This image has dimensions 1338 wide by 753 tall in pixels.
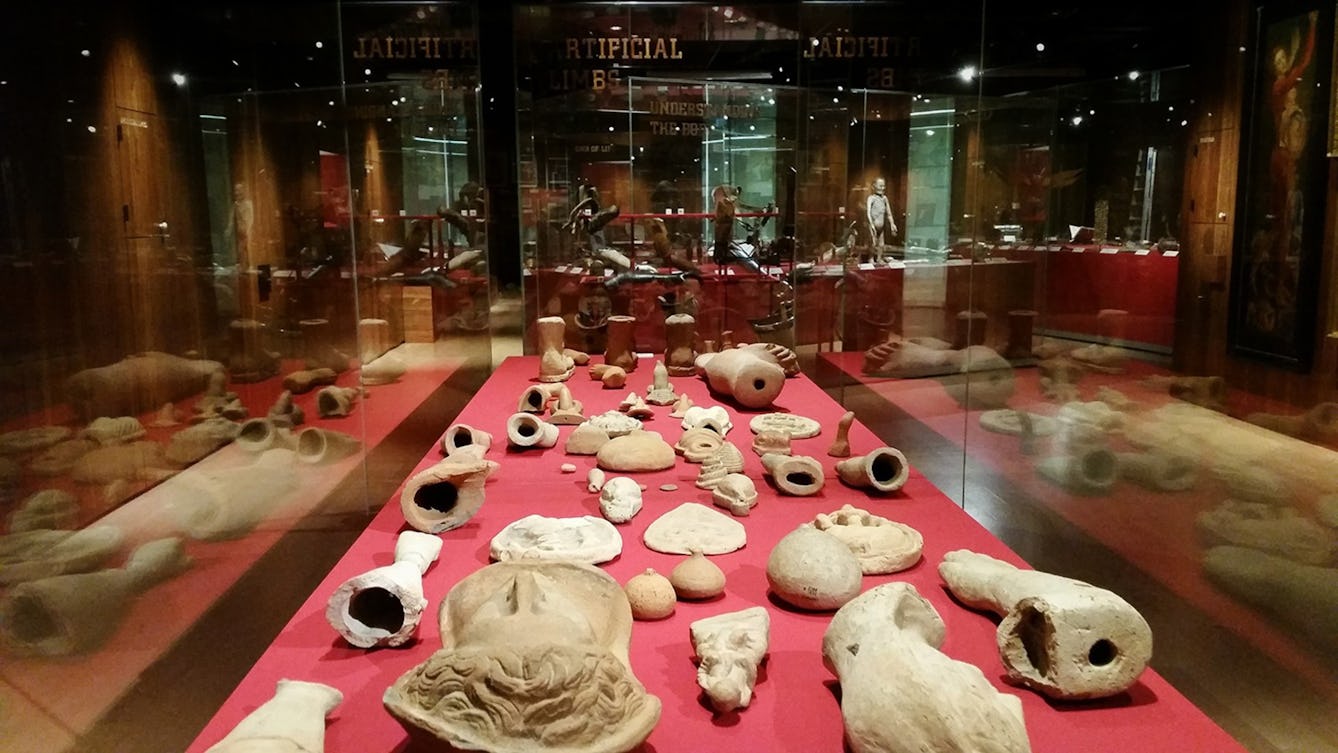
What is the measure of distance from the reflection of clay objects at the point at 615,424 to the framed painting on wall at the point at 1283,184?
7.29 ft

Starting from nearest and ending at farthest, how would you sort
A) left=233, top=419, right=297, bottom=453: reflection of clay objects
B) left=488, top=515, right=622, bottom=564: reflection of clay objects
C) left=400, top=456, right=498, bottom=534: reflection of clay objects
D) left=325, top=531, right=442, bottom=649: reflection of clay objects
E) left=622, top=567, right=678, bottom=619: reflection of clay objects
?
left=325, top=531, right=442, bottom=649: reflection of clay objects < left=622, top=567, right=678, bottom=619: reflection of clay objects < left=488, top=515, right=622, bottom=564: reflection of clay objects < left=400, top=456, right=498, bottom=534: reflection of clay objects < left=233, top=419, right=297, bottom=453: reflection of clay objects

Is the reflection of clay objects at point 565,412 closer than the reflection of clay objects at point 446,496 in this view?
No

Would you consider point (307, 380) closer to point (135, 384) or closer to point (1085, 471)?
point (135, 384)

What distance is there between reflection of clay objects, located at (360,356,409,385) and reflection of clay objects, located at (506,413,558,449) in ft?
3.44

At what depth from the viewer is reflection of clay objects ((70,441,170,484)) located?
2422 mm

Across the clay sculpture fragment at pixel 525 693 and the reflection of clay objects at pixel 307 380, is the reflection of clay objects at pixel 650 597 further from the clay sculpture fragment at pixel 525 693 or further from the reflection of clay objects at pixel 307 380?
the reflection of clay objects at pixel 307 380

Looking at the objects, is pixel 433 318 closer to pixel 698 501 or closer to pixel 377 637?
pixel 698 501

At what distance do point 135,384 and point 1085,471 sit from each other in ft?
11.8

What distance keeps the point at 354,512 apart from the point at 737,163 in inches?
140

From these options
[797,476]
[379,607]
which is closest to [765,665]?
[379,607]

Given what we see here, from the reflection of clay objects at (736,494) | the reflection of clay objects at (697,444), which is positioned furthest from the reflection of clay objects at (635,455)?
the reflection of clay objects at (736,494)

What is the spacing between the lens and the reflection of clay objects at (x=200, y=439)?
2.96 m

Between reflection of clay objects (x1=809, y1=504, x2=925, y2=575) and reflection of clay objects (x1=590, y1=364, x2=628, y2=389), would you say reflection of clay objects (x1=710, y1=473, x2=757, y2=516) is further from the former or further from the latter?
reflection of clay objects (x1=590, y1=364, x2=628, y2=389)

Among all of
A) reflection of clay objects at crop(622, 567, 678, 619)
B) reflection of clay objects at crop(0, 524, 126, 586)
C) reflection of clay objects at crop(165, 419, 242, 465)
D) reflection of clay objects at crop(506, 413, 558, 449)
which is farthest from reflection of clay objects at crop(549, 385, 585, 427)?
reflection of clay objects at crop(622, 567, 678, 619)
